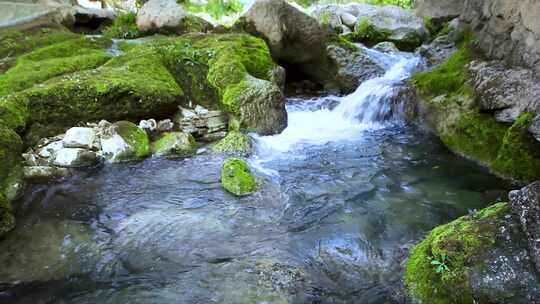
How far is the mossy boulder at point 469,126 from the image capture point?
Answer: 20.2 feet

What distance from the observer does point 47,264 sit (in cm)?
430

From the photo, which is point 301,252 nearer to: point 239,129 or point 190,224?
point 190,224

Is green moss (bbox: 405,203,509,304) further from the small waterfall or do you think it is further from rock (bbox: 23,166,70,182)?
rock (bbox: 23,166,70,182)

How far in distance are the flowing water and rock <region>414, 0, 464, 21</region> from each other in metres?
9.64

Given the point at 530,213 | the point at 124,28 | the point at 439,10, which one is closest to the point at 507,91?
the point at 530,213

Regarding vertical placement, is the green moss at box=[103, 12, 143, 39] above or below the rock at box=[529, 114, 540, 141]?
above

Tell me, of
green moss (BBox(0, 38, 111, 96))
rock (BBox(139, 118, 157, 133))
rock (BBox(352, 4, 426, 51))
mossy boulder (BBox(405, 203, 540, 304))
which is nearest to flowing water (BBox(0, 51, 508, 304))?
mossy boulder (BBox(405, 203, 540, 304))

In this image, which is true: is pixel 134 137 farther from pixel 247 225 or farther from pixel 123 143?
pixel 247 225

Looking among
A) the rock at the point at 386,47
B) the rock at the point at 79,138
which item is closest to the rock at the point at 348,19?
the rock at the point at 386,47

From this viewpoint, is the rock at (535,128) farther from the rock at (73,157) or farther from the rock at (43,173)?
the rock at (43,173)

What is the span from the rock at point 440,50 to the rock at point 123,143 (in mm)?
8738

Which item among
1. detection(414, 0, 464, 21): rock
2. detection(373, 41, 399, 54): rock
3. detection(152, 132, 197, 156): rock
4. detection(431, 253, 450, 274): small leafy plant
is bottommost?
detection(152, 132, 197, 156): rock

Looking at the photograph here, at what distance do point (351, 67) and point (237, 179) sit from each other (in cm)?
730

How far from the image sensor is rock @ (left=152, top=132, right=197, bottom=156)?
24.6 ft
